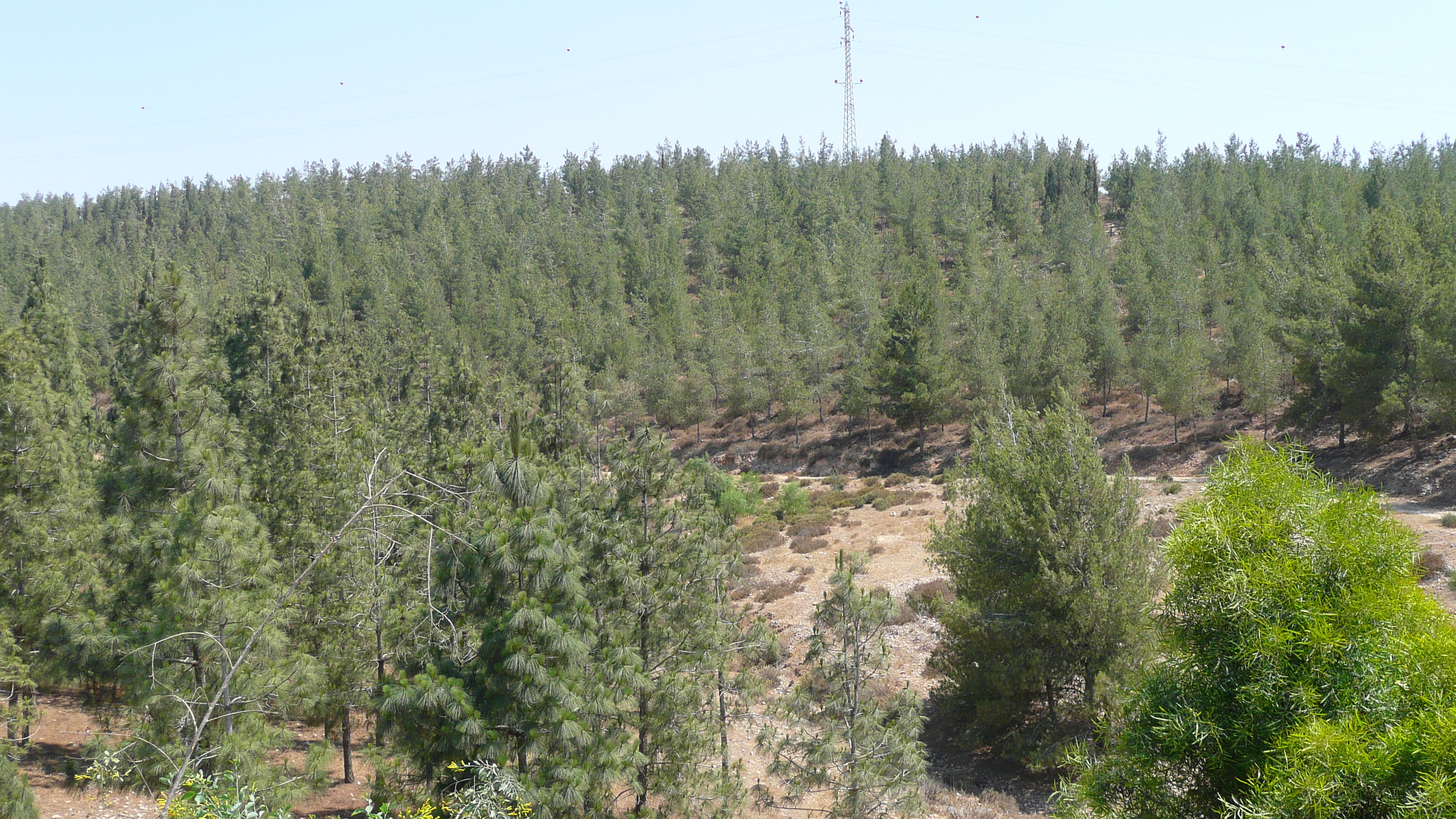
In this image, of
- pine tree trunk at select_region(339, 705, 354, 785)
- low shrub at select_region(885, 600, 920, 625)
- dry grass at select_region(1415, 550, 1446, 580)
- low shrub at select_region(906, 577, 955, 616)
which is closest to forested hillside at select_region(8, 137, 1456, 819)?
pine tree trunk at select_region(339, 705, 354, 785)

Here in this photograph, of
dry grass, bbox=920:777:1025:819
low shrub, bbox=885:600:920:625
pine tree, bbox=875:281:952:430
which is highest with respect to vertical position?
pine tree, bbox=875:281:952:430

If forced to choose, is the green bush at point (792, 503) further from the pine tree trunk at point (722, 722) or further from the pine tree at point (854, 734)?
the pine tree at point (854, 734)

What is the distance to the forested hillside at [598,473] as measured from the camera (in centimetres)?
1216

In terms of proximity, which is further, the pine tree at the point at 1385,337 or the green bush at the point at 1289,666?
the pine tree at the point at 1385,337

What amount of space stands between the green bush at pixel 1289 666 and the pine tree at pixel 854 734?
592cm

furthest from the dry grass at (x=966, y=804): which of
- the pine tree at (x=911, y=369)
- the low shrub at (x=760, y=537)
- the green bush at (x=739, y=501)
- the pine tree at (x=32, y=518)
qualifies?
the pine tree at (x=911, y=369)

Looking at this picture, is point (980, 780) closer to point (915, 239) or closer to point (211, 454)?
point (211, 454)

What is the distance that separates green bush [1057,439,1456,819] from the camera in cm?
535

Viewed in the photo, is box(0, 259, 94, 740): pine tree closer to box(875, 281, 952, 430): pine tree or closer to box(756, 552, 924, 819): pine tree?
box(756, 552, 924, 819): pine tree

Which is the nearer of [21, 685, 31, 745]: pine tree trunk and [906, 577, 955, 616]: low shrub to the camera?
[21, 685, 31, 745]: pine tree trunk

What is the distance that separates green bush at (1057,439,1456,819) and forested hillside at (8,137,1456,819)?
15.8ft

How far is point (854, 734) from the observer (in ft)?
42.2

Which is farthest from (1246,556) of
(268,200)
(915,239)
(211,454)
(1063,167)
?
(268,200)

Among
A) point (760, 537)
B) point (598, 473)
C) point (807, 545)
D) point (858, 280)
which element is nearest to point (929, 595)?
point (807, 545)
